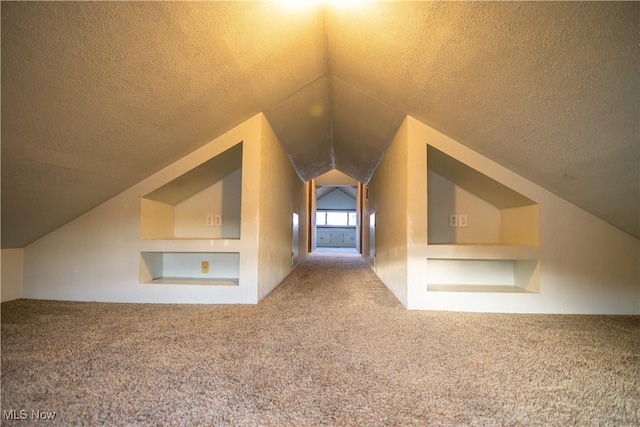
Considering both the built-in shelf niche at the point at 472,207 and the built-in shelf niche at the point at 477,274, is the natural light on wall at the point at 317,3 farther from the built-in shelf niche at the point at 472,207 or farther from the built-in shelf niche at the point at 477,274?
the built-in shelf niche at the point at 477,274

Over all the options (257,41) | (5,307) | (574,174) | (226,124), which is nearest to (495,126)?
(574,174)

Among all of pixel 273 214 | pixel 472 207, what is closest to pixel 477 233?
pixel 472 207

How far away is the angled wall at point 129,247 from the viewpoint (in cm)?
226

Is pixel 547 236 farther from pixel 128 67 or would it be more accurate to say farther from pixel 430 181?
pixel 128 67

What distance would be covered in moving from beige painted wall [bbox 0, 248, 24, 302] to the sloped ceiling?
98 millimetres

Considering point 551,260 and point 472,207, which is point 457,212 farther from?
point 551,260

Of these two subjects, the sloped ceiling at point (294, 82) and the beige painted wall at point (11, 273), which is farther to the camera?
the beige painted wall at point (11, 273)

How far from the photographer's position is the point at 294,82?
2162 mm

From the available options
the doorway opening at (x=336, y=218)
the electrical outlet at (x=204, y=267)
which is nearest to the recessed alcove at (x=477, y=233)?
the electrical outlet at (x=204, y=267)

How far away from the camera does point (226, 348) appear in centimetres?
135

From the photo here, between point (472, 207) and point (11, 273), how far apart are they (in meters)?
4.14

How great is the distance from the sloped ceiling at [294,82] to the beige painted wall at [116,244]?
4.3 inches

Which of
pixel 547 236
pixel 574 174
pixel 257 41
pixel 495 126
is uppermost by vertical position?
pixel 257 41

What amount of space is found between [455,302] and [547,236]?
843 mm
